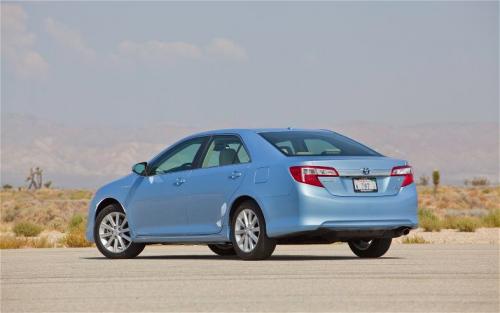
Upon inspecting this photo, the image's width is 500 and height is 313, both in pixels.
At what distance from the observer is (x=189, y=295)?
35.3 ft

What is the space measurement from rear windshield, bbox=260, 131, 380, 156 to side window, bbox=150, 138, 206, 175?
129 centimetres

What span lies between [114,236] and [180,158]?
155 cm

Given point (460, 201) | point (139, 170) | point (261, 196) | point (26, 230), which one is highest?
point (139, 170)

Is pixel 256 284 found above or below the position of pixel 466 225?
above

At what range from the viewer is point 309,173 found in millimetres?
14406

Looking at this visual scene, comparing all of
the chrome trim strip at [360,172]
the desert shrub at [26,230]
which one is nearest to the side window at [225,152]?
the chrome trim strip at [360,172]

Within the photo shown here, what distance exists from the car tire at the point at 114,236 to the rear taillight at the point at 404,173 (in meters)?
4.09

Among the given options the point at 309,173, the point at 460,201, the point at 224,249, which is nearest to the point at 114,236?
the point at 224,249

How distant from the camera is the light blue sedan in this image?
14.4 metres

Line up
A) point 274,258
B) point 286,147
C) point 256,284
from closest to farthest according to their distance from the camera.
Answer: point 256,284 → point 286,147 → point 274,258

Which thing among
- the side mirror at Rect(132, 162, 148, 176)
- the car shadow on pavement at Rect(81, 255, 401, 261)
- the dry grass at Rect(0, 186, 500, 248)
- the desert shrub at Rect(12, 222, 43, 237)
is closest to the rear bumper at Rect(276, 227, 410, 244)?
the car shadow on pavement at Rect(81, 255, 401, 261)

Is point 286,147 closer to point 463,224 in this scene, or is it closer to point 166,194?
point 166,194

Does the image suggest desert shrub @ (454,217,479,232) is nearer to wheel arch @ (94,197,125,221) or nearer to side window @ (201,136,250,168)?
wheel arch @ (94,197,125,221)

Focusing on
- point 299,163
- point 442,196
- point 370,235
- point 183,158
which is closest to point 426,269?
point 370,235
